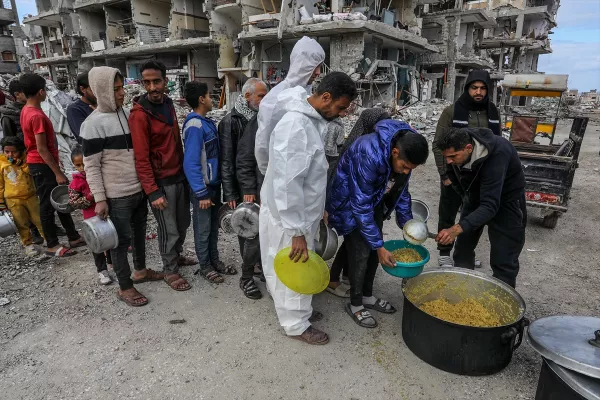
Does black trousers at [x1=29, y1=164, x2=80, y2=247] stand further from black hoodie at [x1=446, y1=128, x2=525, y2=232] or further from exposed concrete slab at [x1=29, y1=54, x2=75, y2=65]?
exposed concrete slab at [x1=29, y1=54, x2=75, y2=65]

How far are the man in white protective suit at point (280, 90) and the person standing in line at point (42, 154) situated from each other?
8.02 feet

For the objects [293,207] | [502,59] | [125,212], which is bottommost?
[125,212]

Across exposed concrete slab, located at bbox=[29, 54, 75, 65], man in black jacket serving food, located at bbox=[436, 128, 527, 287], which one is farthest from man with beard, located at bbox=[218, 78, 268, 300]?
exposed concrete slab, located at bbox=[29, 54, 75, 65]

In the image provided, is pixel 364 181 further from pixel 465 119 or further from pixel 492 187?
pixel 465 119

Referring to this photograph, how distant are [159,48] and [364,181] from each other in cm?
2206

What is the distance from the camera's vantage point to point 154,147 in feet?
10.3

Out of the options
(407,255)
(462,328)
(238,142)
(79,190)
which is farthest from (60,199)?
(462,328)

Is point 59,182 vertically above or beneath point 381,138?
beneath

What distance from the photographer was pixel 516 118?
6293 millimetres

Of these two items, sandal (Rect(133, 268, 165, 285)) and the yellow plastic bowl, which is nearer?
the yellow plastic bowl

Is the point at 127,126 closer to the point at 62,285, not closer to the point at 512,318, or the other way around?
the point at 62,285

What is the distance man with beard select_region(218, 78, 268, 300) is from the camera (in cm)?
335

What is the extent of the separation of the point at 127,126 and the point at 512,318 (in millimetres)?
3404

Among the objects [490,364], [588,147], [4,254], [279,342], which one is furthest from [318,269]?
[588,147]
